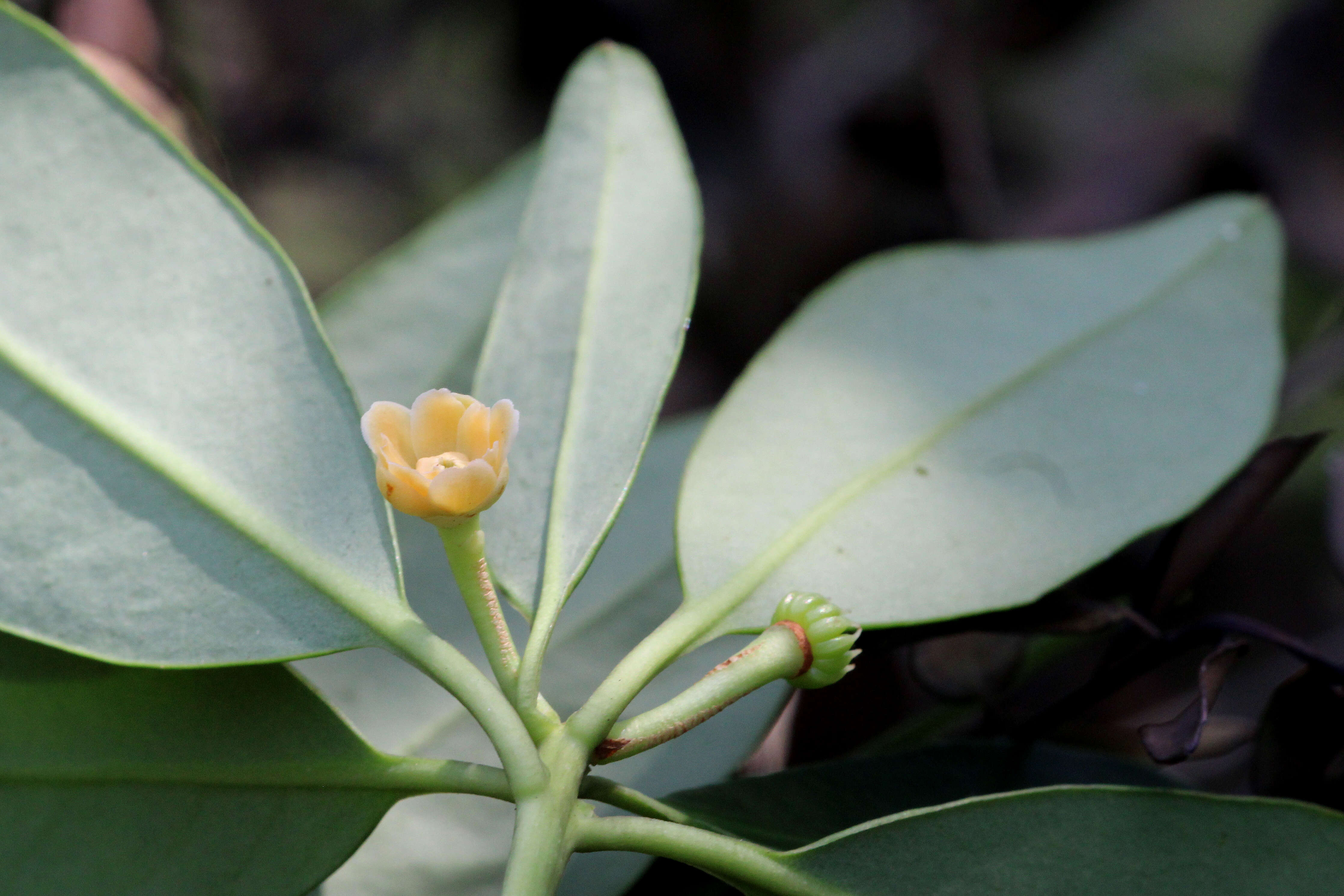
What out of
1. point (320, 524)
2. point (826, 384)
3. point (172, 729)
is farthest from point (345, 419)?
point (826, 384)

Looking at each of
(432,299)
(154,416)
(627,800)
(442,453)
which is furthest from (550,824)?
(432,299)

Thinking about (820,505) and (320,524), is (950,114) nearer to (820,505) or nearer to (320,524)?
(820,505)

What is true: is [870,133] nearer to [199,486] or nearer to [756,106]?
[756,106]

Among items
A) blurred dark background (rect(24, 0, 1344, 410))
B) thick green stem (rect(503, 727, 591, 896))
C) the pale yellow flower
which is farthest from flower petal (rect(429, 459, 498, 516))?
blurred dark background (rect(24, 0, 1344, 410))

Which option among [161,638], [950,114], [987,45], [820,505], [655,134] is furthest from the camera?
[987,45]

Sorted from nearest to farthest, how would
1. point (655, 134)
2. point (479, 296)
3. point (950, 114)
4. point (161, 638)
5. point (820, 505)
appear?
point (161, 638)
point (820, 505)
point (655, 134)
point (479, 296)
point (950, 114)

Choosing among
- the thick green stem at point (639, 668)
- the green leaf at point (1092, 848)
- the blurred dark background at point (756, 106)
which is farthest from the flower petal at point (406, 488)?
the blurred dark background at point (756, 106)

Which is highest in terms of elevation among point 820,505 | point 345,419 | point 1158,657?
point 345,419
